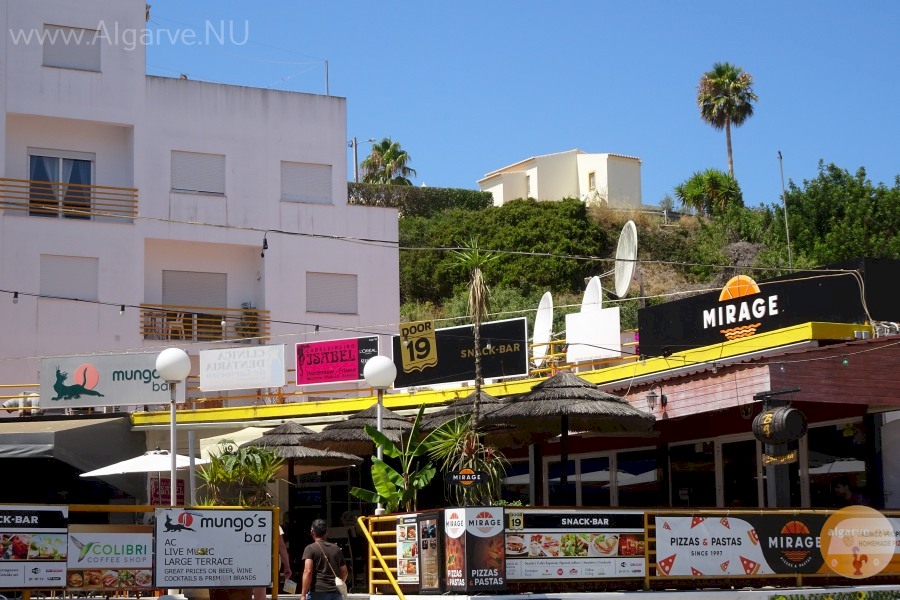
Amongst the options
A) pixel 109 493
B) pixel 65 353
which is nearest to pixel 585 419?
pixel 109 493

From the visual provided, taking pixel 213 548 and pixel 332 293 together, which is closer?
pixel 213 548

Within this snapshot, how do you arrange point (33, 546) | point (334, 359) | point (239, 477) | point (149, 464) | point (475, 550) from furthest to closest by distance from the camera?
point (334, 359) < point (149, 464) < point (239, 477) < point (475, 550) < point (33, 546)

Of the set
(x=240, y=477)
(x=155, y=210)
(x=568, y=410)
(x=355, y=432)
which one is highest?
(x=155, y=210)

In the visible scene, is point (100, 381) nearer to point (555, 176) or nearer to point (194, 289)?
point (194, 289)

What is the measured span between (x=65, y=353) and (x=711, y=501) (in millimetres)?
19349

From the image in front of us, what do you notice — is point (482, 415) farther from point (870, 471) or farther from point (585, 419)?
point (870, 471)

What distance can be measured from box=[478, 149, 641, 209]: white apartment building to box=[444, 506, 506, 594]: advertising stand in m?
54.2

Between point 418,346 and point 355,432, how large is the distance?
5421mm

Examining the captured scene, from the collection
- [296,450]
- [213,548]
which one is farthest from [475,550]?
[296,450]

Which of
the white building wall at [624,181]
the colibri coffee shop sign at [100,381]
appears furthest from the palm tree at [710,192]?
the colibri coffee shop sign at [100,381]

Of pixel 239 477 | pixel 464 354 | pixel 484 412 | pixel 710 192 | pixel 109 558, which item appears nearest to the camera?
pixel 109 558

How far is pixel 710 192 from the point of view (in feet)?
213

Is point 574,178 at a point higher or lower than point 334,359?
higher

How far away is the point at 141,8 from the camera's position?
1426 inches
